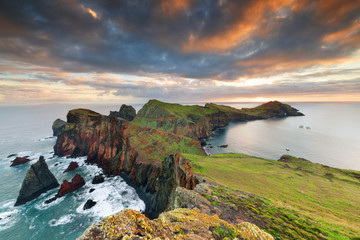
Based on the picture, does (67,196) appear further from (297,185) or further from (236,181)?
(297,185)

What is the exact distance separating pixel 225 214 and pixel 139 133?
64428 millimetres

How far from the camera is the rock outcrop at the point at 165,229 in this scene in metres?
6.30

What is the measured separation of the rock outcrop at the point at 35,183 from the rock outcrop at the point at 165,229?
68.8 metres

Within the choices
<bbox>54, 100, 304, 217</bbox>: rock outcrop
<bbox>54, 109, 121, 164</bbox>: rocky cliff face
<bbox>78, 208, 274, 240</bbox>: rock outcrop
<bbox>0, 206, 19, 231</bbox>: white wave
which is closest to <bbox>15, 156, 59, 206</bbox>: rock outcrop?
<bbox>0, 206, 19, 231</bbox>: white wave

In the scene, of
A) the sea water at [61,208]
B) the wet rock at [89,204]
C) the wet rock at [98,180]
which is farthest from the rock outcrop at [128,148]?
the wet rock at [89,204]

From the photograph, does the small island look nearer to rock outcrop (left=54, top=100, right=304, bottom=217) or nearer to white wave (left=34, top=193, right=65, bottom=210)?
rock outcrop (left=54, top=100, right=304, bottom=217)

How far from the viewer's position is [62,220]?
127ft

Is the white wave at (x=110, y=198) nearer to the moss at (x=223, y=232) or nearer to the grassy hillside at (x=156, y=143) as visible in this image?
the grassy hillside at (x=156, y=143)

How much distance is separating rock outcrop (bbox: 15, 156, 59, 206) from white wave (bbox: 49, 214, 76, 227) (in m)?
19.3

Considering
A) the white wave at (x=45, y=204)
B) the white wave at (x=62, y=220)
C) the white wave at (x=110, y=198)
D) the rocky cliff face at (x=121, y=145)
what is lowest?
the white wave at (x=45, y=204)

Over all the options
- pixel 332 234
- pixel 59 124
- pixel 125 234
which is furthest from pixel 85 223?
pixel 59 124

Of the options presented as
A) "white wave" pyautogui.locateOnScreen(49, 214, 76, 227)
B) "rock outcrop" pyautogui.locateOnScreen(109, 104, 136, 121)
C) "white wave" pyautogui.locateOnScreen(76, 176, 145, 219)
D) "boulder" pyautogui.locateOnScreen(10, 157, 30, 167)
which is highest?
"rock outcrop" pyautogui.locateOnScreen(109, 104, 136, 121)

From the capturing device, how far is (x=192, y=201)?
51.8 ft

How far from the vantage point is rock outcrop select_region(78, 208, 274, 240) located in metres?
6.30
